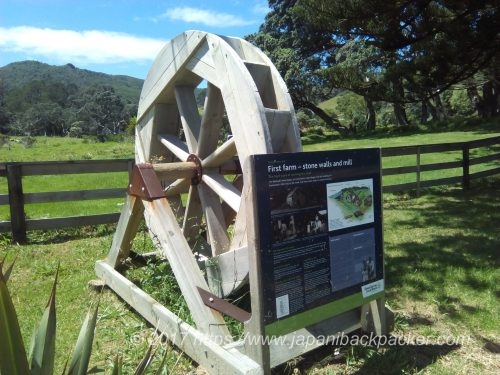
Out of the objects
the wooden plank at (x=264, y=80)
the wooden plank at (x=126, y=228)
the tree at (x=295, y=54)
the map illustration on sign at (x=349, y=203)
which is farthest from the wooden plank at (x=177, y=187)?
the tree at (x=295, y=54)

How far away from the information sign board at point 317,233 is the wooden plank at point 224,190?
1.09m

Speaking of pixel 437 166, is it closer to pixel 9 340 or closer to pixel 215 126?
pixel 215 126

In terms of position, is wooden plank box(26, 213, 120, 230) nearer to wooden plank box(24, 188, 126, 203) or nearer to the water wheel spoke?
wooden plank box(24, 188, 126, 203)

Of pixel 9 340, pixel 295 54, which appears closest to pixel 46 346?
pixel 9 340

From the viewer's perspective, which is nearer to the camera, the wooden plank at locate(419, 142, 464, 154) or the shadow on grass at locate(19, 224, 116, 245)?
the shadow on grass at locate(19, 224, 116, 245)

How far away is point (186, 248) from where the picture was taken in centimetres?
369

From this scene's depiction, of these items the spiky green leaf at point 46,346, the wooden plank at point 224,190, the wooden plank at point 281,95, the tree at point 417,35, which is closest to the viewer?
the spiky green leaf at point 46,346

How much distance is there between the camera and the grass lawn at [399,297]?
11.3 ft

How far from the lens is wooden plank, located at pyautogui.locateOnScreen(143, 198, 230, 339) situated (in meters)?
3.37

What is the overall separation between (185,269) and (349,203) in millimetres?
1319

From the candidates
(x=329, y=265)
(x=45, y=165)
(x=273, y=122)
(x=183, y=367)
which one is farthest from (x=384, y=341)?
(x=45, y=165)

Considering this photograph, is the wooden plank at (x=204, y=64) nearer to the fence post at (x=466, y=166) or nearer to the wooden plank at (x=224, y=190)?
the wooden plank at (x=224, y=190)

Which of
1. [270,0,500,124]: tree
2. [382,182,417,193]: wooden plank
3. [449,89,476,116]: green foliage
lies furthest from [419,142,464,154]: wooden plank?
[449,89,476,116]: green foliage

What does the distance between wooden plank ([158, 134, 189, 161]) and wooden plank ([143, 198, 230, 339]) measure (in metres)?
1.24
